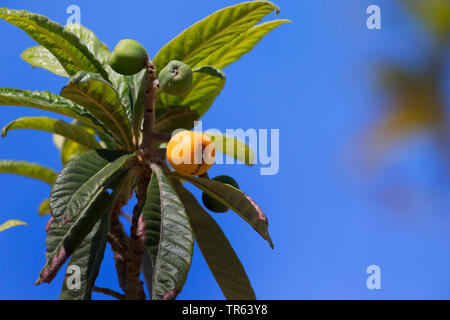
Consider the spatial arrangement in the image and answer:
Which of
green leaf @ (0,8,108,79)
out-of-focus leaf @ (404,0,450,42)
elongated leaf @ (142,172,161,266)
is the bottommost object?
elongated leaf @ (142,172,161,266)

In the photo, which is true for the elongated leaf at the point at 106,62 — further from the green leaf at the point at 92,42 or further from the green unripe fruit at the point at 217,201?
the green unripe fruit at the point at 217,201

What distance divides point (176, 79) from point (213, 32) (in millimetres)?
484

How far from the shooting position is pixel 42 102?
240 cm

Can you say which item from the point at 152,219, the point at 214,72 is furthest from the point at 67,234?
the point at 214,72

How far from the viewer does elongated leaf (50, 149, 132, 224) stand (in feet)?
6.35

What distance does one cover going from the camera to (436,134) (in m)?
7.86

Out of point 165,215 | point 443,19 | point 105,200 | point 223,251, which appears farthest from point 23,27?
point 443,19

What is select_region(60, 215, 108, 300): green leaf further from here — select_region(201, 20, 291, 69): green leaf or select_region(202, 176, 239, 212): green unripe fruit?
select_region(201, 20, 291, 69): green leaf

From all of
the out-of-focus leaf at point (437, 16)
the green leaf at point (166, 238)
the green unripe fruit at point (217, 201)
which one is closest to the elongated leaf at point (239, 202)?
the green unripe fruit at point (217, 201)

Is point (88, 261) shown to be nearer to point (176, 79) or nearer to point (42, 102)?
point (42, 102)

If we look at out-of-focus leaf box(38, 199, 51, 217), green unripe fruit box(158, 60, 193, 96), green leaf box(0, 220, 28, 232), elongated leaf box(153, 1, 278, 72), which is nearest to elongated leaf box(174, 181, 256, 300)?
green unripe fruit box(158, 60, 193, 96)

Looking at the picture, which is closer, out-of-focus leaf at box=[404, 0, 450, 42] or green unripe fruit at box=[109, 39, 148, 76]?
green unripe fruit at box=[109, 39, 148, 76]

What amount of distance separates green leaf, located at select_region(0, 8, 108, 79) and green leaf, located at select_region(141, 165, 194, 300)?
0.68 metres

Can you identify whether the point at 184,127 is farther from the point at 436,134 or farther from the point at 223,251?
the point at 436,134
